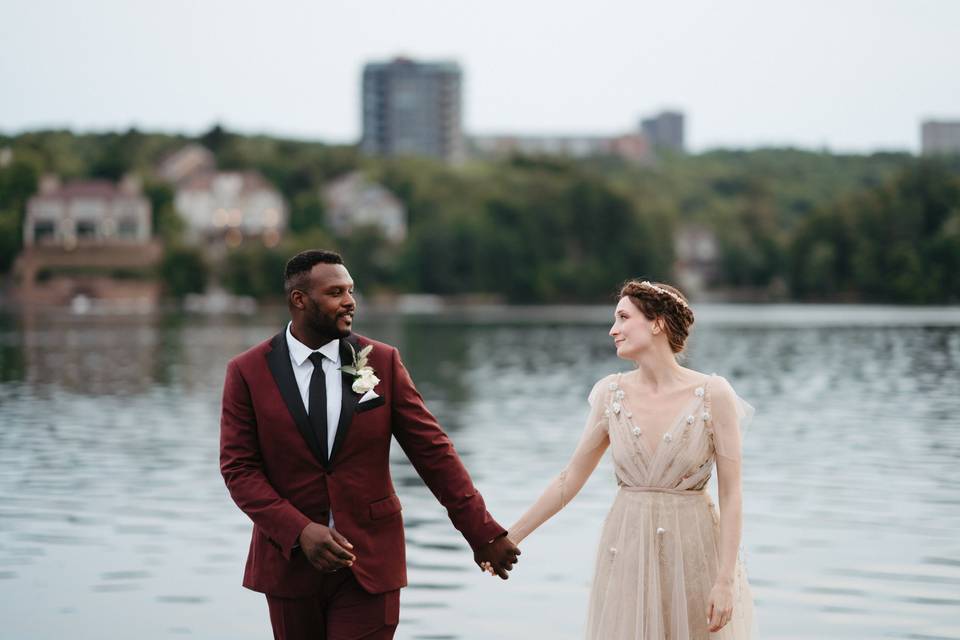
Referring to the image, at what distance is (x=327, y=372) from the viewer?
5102mm

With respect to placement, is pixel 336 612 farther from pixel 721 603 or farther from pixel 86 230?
pixel 86 230

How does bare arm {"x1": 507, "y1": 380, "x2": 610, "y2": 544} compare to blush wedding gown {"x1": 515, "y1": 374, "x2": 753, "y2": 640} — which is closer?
blush wedding gown {"x1": 515, "y1": 374, "x2": 753, "y2": 640}

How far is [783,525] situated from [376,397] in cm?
927

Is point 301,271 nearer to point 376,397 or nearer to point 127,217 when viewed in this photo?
point 376,397

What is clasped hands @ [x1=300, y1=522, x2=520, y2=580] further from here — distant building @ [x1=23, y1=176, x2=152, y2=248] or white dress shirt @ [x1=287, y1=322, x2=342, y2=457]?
distant building @ [x1=23, y1=176, x2=152, y2=248]

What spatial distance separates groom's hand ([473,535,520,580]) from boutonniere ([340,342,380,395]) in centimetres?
77

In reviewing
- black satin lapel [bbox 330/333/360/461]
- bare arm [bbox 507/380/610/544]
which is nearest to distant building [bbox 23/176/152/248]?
bare arm [bbox 507/380/610/544]

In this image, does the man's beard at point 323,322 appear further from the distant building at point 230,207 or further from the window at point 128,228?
the window at point 128,228

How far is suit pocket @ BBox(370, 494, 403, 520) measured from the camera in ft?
16.7

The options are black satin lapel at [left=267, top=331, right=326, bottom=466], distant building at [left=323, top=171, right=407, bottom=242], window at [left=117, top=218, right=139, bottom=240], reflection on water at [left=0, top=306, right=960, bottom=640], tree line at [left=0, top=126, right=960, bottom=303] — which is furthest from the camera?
distant building at [left=323, top=171, right=407, bottom=242]

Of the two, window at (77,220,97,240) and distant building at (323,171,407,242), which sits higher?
distant building at (323,171,407,242)

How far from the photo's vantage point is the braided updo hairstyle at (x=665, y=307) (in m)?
5.37

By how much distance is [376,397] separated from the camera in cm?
505

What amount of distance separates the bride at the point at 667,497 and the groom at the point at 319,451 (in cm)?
78
